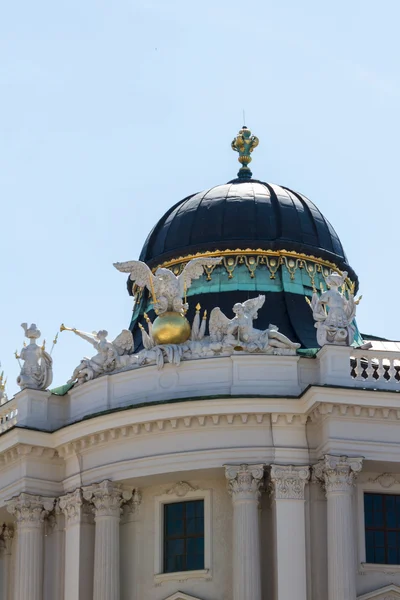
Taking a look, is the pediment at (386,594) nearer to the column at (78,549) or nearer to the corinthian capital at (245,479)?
the corinthian capital at (245,479)

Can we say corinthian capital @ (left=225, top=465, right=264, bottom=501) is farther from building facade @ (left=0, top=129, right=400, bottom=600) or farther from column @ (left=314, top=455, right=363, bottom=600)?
column @ (left=314, top=455, right=363, bottom=600)

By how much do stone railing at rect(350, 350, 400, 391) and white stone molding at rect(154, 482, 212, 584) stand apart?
365 cm

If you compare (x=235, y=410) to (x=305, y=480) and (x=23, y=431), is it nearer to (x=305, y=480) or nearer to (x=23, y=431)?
(x=305, y=480)

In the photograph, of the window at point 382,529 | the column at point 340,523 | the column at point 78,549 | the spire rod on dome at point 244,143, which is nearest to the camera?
the column at point 340,523

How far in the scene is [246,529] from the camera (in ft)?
112

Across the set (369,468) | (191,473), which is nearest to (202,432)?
(191,473)

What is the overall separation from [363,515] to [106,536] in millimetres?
4935

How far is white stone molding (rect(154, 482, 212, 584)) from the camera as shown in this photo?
1378 inches

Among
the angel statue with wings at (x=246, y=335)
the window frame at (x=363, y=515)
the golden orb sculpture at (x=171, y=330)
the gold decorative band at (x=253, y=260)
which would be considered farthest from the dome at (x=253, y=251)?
the window frame at (x=363, y=515)

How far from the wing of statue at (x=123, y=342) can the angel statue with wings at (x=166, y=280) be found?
90cm

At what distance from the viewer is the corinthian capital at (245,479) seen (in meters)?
34.6

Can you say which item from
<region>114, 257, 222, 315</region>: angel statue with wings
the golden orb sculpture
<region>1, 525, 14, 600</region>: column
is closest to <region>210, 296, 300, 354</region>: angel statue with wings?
the golden orb sculpture

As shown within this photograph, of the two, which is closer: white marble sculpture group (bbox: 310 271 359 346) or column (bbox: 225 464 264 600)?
column (bbox: 225 464 264 600)

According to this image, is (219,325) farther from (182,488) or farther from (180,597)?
(180,597)
